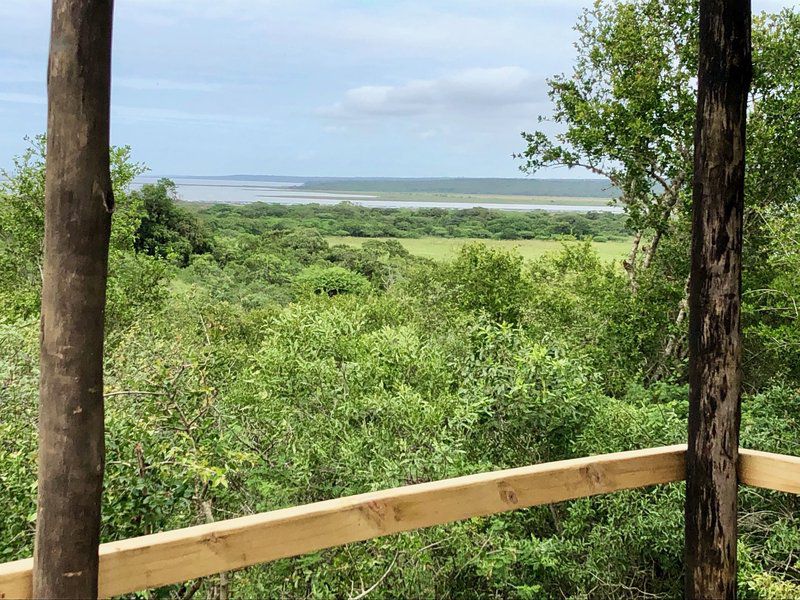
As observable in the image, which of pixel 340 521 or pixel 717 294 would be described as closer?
pixel 340 521

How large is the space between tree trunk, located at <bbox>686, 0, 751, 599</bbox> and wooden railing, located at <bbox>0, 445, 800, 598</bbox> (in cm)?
7

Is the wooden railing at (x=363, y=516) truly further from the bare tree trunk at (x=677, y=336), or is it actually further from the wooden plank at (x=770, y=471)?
the bare tree trunk at (x=677, y=336)

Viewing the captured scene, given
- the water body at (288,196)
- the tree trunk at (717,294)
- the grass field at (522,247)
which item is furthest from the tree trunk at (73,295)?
the water body at (288,196)

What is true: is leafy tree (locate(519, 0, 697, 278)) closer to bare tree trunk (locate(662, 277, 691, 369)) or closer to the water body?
bare tree trunk (locate(662, 277, 691, 369))

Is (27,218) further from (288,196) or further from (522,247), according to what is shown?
(288,196)

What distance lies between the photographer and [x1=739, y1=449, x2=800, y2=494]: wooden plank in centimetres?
137

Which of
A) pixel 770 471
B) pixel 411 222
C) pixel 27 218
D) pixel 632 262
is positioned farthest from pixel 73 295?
pixel 411 222

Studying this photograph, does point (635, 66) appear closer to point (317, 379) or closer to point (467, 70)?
point (317, 379)

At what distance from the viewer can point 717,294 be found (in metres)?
1.38

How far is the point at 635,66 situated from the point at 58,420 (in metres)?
6.56

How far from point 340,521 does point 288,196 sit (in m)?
12.8

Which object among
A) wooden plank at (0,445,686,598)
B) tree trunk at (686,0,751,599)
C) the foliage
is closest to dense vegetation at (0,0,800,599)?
wooden plank at (0,445,686,598)

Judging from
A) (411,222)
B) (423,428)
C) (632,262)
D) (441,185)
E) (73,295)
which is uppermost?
(441,185)

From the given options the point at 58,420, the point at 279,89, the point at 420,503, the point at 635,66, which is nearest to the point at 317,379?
the point at 420,503
